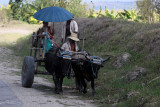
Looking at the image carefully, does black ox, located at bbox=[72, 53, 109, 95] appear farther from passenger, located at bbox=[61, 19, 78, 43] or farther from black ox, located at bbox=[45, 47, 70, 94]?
passenger, located at bbox=[61, 19, 78, 43]

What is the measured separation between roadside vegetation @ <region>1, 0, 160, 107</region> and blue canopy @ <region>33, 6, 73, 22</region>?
2.59 meters

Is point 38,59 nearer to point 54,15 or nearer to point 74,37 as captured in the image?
point 74,37

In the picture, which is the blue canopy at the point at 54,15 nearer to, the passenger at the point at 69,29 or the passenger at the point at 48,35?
the passenger at the point at 69,29

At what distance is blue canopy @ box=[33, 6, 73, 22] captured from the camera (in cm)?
1163

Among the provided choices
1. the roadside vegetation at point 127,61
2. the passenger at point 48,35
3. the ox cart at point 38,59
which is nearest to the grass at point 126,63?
the roadside vegetation at point 127,61

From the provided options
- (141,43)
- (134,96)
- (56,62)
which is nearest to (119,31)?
(141,43)

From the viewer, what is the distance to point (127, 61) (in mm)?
13727

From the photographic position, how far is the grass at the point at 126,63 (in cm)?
908

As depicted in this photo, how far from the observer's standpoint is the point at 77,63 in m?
9.93

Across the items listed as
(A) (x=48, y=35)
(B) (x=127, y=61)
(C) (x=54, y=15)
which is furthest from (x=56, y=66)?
(B) (x=127, y=61)

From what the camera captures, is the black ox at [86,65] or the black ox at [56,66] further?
the black ox at [56,66]

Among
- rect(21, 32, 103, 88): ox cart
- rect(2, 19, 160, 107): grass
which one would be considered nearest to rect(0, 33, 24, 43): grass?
rect(2, 19, 160, 107): grass

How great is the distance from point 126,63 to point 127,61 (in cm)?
14

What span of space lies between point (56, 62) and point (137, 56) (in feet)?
14.3
